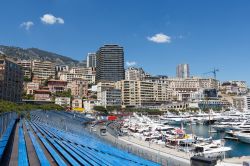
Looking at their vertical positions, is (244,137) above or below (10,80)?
below

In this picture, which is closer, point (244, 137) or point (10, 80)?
point (244, 137)

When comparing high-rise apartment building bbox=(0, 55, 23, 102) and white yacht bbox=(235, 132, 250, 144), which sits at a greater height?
high-rise apartment building bbox=(0, 55, 23, 102)

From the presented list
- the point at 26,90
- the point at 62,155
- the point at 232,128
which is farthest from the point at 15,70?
the point at 62,155

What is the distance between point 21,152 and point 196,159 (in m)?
16.0

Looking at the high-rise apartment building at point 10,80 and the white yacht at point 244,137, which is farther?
the high-rise apartment building at point 10,80

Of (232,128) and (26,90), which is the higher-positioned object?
(26,90)

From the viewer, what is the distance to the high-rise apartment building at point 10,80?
407ft

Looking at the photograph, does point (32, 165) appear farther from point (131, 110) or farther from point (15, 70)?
point (131, 110)

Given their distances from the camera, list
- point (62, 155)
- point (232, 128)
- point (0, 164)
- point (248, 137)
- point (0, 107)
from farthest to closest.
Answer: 1. point (232, 128)
2. point (0, 107)
3. point (248, 137)
4. point (62, 155)
5. point (0, 164)

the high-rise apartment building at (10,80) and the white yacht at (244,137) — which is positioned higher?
the high-rise apartment building at (10,80)

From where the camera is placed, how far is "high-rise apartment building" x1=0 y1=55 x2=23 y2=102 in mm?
124188

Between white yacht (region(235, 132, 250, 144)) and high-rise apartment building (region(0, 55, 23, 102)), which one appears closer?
white yacht (region(235, 132, 250, 144))

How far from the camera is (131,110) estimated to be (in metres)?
200

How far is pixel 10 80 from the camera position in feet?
436
